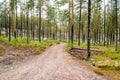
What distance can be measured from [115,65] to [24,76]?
26.7ft

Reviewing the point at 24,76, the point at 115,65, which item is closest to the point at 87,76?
the point at 24,76

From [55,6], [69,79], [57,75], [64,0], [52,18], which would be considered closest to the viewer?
[69,79]

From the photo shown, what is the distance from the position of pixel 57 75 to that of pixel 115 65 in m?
6.75

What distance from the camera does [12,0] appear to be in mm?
49656

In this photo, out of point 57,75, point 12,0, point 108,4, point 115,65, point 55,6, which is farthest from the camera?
point 55,6

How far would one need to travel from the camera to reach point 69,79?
36.2 feet

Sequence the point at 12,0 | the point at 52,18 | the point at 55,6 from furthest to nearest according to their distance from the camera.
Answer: the point at 52,18, the point at 55,6, the point at 12,0

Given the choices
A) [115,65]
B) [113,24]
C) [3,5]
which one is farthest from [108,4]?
[115,65]

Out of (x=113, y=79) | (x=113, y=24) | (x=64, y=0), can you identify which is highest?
(x=64, y=0)

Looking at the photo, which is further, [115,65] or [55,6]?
[55,6]

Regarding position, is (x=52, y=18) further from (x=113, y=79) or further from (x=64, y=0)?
(x=113, y=79)

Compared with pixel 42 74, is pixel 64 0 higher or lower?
higher

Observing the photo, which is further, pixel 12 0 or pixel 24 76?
pixel 12 0

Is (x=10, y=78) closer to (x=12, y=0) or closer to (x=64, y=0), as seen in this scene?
(x=64, y=0)
